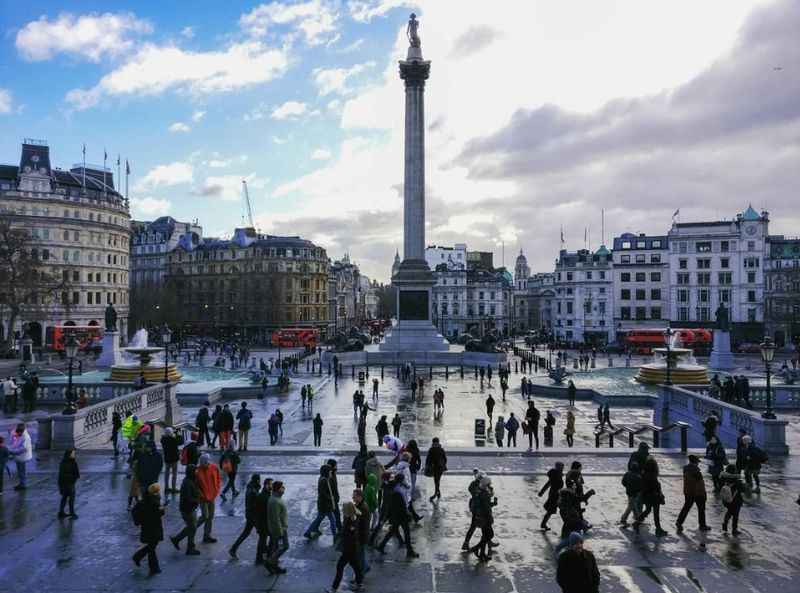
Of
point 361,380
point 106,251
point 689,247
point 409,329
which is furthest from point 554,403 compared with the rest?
point 106,251

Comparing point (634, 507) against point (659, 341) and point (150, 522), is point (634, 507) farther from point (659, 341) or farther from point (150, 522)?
point (659, 341)

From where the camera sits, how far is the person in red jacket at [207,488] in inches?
456

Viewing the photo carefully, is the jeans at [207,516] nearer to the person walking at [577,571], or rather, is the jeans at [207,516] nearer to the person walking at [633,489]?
the person walking at [577,571]

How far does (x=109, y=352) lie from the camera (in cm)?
5250

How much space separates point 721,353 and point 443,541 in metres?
53.0

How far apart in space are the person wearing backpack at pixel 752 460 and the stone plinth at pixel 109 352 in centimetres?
4871

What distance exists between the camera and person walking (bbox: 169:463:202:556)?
11.1m

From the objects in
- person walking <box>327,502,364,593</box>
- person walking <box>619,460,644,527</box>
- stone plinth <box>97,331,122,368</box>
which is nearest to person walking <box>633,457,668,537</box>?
person walking <box>619,460,644,527</box>

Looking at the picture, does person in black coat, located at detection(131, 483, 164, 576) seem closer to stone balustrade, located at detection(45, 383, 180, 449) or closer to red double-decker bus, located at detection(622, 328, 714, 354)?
stone balustrade, located at detection(45, 383, 180, 449)

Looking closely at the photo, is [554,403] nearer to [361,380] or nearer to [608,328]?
[361,380]

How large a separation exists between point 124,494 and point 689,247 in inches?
3409

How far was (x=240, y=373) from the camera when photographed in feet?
165

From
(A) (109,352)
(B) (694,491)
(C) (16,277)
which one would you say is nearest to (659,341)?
(A) (109,352)

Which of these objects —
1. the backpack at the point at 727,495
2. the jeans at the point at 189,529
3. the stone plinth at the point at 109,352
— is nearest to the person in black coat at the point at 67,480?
the jeans at the point at 189,529
